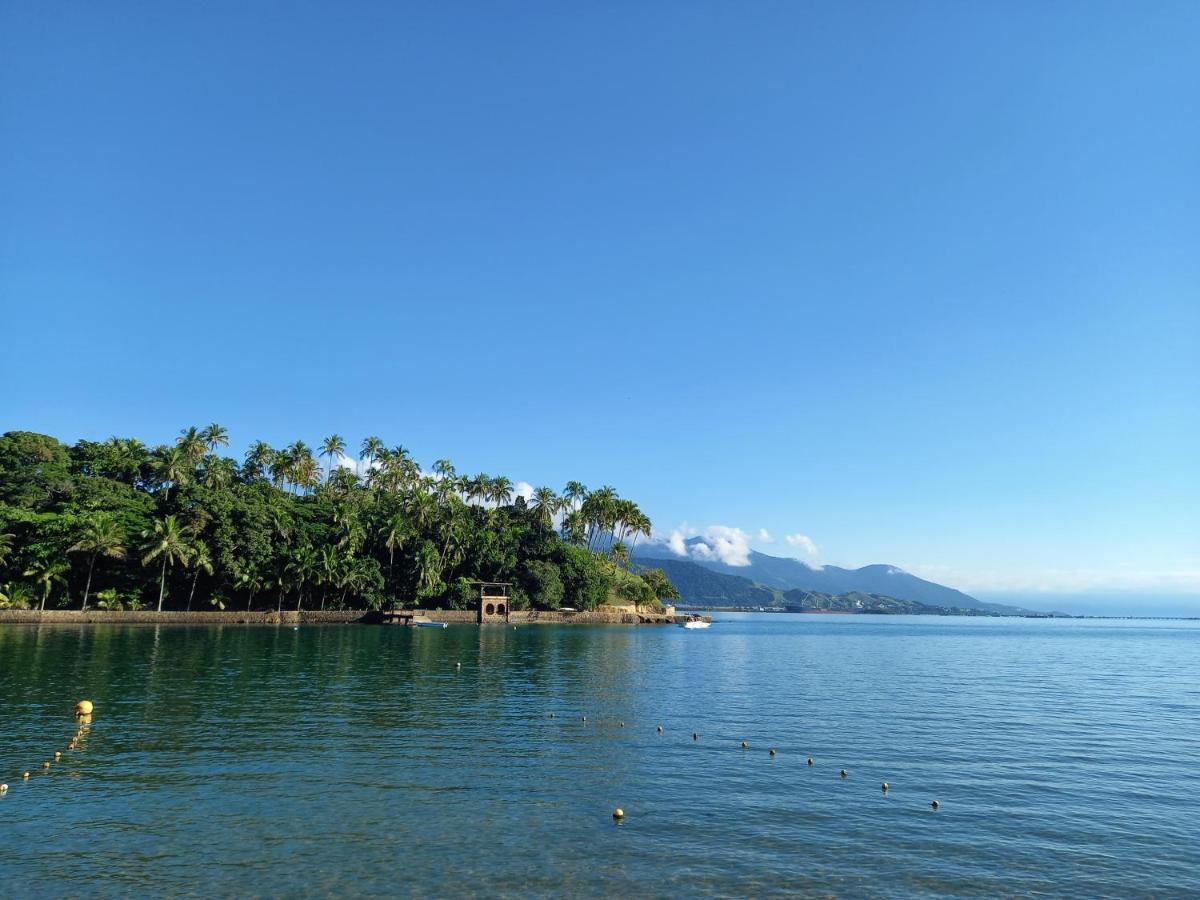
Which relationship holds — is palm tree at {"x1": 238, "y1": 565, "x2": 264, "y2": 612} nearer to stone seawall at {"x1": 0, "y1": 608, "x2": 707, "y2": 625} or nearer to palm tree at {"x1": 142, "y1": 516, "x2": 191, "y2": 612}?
stone seawall at {"x1": 0, "y1": 608, "x2": 707, "y2": 625}

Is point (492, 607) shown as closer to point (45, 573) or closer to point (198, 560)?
point (198, 560)

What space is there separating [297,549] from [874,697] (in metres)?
88.2

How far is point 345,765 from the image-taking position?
26.6 m

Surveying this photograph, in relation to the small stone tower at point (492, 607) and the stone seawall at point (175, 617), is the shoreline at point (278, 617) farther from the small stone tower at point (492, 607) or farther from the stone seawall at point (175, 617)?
the small stone tower at point (492, 607)

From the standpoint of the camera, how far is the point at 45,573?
89250mm

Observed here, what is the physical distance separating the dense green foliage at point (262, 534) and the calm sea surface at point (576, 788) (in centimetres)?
5154

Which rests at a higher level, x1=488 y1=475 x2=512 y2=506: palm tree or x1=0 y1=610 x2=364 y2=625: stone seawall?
x1=488 y1=475 x2=512 y2=506: palm tree

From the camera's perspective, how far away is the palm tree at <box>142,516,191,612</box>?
310 ft

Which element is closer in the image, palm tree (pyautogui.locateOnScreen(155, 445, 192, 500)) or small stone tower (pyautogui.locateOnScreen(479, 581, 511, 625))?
palm tree (pyautogui.locateOnScreen(155, 445, 192, 500))

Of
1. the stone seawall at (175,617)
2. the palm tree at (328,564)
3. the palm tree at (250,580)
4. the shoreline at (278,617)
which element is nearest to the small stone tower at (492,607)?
the shoreline at (278,617)

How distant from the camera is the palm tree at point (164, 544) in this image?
9456 cm

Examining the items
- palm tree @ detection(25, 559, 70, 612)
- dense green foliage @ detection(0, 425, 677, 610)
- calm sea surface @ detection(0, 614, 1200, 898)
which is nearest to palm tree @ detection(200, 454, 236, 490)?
dense green foliage @ detection(0, 425, 677, 610)

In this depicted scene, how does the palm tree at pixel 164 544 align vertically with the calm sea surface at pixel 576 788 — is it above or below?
above

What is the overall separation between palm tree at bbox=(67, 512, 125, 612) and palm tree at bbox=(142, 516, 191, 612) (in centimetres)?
307
